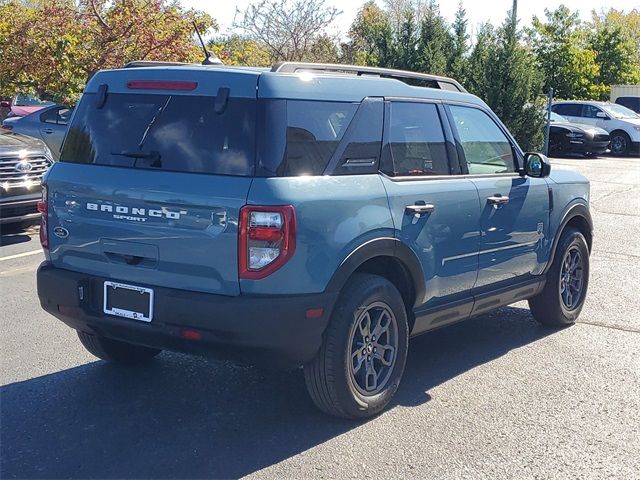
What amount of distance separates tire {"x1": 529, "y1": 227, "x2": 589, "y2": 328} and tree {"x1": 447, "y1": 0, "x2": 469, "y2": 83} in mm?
15374

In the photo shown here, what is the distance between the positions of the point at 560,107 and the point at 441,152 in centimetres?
2405

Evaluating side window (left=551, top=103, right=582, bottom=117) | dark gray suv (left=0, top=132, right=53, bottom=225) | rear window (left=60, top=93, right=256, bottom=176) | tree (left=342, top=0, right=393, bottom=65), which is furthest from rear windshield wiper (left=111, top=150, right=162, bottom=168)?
side window (left=551, top=103, right=582, bottom=117)

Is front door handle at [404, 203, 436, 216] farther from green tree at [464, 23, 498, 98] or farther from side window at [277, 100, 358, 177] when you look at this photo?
green tree at [464, 23, 498, 98]

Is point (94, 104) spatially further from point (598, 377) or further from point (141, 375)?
point (598, 377)

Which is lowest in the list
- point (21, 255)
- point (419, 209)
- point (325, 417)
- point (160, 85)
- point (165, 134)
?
point (21, 255)

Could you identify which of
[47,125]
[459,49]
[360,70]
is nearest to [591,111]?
[459,49]

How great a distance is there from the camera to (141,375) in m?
5.25

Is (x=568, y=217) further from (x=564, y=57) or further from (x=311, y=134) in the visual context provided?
(x=564, y=57)

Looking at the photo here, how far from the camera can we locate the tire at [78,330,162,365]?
5258 mm

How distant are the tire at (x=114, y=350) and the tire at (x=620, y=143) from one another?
79.8 feet

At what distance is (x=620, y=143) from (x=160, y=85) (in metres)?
25.1

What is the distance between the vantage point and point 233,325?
13.1 feet

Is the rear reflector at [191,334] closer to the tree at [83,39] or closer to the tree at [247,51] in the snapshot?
the tree at [83,39]

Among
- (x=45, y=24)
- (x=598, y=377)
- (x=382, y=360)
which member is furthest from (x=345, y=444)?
(x=45, y=24)
